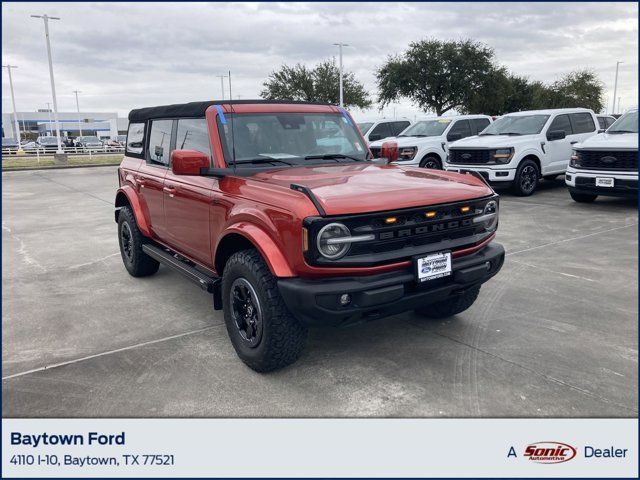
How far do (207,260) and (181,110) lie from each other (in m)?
1.52

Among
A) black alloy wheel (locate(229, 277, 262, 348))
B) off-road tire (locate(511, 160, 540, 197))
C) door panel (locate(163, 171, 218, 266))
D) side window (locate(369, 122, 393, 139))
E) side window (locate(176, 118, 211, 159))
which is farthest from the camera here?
side window (locate(369, 122, 393, 139))

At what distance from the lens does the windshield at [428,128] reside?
1387cm

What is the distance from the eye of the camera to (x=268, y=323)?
3295 millimetres

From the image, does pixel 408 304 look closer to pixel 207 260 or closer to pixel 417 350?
pixel 417 350

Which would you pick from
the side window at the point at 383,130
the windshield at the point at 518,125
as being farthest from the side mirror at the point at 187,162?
the side window at the point at 383,130

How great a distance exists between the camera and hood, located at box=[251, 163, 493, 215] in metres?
3.14

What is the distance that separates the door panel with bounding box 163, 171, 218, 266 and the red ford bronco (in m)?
0.01

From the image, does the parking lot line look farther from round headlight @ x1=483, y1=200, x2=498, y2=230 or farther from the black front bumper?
round headlight @ x1=483, y1=200, x2=498, y2=230

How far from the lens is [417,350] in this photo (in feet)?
12.9

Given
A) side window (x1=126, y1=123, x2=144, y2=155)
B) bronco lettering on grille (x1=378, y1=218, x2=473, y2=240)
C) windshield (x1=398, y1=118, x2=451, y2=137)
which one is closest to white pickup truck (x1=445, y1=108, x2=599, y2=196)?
windshield (x1=398, y1=118, x2=451, y2=137)

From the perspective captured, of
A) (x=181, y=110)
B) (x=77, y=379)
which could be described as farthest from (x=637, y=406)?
(x=181, y=110)

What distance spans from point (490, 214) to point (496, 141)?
316 inches

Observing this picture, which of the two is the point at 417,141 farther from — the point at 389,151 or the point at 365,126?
the point at 389,151

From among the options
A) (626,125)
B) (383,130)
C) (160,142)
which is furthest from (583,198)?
(160,142)
